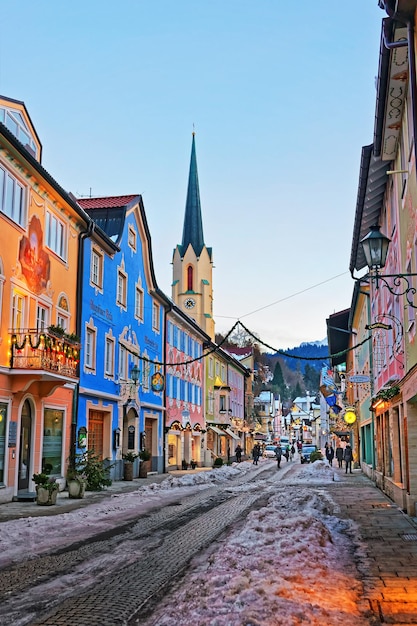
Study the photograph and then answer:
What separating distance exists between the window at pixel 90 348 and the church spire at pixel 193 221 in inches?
2056

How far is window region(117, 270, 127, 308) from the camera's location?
3030cm

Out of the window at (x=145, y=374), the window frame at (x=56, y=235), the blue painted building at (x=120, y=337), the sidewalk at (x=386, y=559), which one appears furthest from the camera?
the window at (x=145, y=374)

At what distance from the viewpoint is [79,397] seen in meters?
24.8

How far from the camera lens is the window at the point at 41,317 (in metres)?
21.3

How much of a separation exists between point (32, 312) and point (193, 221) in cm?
6085

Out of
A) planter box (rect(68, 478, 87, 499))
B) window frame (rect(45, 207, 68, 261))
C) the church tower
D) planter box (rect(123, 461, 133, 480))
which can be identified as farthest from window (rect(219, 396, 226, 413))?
planter box (rect(68, 478, 87, 499))

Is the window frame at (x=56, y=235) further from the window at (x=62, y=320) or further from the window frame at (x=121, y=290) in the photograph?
the window frame at (x=121, y=290)

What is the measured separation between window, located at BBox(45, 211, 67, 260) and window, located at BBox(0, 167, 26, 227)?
201 cm

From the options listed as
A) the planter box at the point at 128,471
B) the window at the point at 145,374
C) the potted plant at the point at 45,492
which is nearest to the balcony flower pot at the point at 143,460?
the planter box at the point at 128,471

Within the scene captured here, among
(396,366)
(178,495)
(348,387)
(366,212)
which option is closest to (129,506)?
(178,495)

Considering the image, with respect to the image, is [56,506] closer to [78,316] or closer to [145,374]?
[78,316]

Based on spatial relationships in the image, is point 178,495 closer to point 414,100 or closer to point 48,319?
point 48,319

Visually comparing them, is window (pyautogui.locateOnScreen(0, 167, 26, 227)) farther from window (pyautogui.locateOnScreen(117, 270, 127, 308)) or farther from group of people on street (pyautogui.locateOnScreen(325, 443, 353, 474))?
group of people on street (pyautogui.locateOnScreen(325, 443, 353, 474))

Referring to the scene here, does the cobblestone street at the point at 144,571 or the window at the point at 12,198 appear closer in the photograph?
the cobblestone street at the point at 144,571
